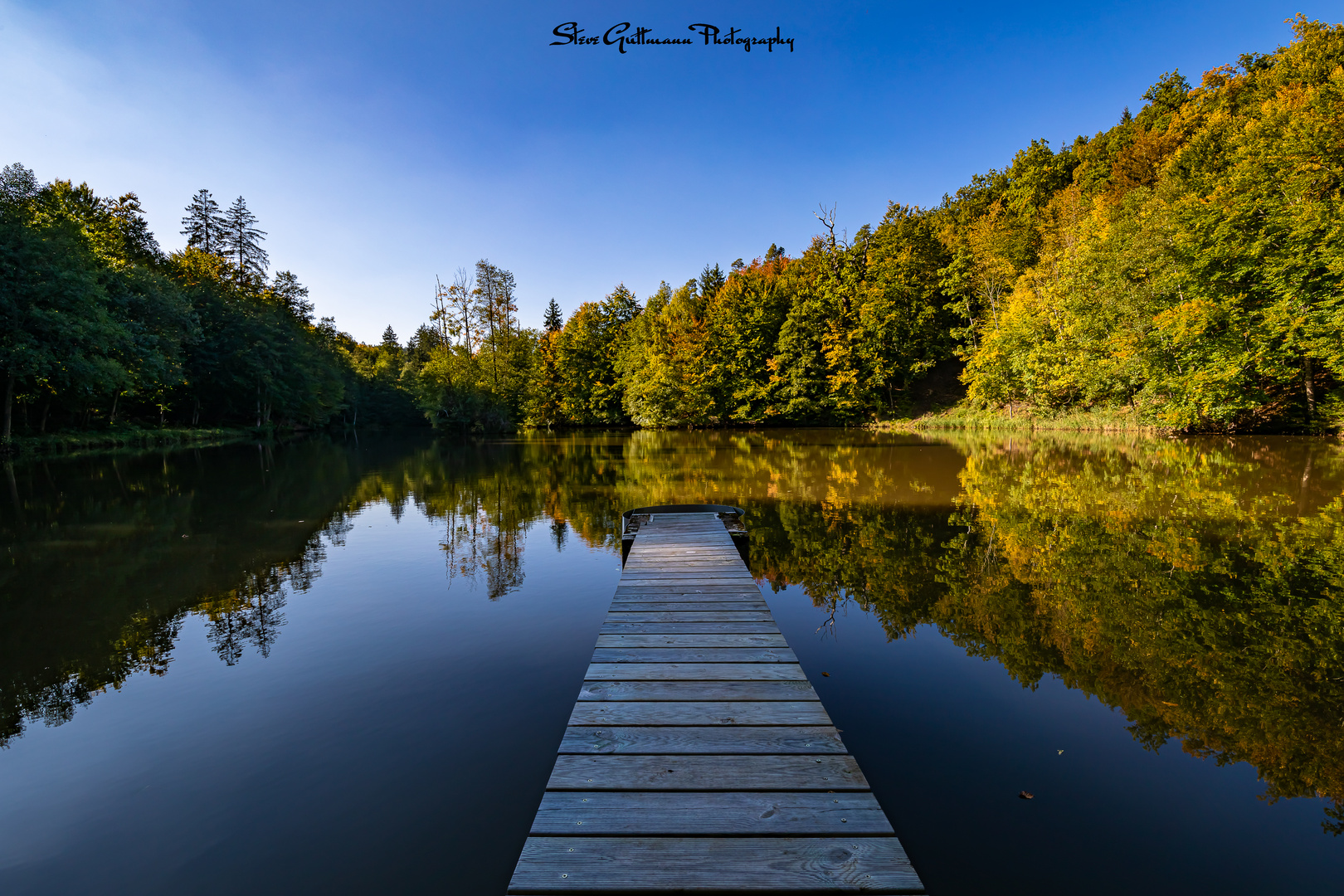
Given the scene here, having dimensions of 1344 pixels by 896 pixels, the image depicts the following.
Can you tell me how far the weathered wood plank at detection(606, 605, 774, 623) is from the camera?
4.58 meters

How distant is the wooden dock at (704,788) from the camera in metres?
1.90

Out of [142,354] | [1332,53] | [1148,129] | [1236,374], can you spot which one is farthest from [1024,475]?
[1148,129]

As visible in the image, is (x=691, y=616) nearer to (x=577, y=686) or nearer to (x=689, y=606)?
(x=689, y=606)

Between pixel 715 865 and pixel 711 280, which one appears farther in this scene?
pixel 711 280

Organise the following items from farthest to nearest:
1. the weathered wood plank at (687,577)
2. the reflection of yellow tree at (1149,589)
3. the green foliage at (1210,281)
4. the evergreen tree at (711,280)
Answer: the evergreen tree at (711,280) < the green foliage at (1210,281) < the weathered wood plank at (687,577) < the reflection of yellow tree at (1149,589)

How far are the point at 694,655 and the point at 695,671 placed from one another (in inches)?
11.2

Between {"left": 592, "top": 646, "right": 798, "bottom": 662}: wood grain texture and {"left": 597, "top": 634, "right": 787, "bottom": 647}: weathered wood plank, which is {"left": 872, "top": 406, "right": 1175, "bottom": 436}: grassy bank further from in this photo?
{"left": 592, "top": 646, "right": 798, "bottom": 662}: wood grain texture

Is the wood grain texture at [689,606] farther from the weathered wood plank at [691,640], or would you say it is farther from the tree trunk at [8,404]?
the tree trunk at [8,404]

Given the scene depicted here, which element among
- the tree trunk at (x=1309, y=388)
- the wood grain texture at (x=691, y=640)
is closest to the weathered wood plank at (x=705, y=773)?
the wood grain texture at (x=691, y=640)

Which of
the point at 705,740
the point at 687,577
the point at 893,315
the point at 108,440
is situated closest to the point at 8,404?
the point at 108,440

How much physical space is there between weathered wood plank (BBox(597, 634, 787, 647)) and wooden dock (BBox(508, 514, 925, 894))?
0.05ft

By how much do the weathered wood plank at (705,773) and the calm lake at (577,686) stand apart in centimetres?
61

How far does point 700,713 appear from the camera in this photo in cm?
306

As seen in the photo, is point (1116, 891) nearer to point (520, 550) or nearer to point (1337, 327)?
point (520, 550)
